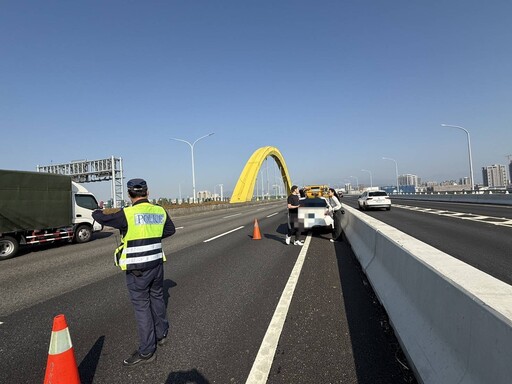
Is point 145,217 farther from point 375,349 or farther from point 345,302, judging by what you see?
point 345,302

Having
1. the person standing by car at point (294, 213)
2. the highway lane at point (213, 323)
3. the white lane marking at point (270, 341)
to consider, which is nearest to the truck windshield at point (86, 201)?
the highway lane at point (213, 323)

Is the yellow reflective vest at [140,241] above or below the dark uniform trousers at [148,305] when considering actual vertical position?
above

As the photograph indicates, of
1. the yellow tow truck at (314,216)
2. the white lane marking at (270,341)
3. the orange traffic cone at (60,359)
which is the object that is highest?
the yellow tow truck at (314,216)

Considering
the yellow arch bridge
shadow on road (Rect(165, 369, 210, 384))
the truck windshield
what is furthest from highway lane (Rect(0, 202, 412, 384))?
the yellow arch bridge

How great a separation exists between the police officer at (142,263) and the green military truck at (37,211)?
8.87 m

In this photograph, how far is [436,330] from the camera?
278 centimetres

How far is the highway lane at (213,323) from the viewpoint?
3.29 metres

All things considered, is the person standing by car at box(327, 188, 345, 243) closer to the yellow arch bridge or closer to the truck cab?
the truck cab

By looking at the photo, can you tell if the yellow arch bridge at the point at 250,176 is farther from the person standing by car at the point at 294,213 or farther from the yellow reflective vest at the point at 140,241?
the yellow reflective vest at the point at 140,241

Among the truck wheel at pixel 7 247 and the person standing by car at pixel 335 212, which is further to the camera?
the person standing by car at pixel 335 212

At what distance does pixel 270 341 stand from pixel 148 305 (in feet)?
4.66

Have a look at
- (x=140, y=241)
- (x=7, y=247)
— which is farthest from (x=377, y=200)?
(x=140, y=241)

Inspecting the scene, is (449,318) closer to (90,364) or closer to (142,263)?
(142,263)

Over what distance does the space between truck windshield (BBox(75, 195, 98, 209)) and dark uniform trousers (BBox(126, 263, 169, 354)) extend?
11530mm
